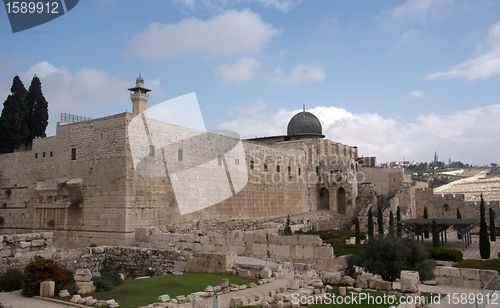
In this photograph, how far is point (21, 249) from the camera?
1367 centimetres

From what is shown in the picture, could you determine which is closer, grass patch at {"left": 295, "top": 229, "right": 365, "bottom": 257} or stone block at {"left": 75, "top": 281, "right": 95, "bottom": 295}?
stone block at {"left": 75, "top": 281, "right": 95, "bottom": 295}

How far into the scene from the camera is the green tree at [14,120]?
2336cm

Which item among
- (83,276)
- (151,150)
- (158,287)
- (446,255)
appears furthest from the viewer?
(151,150)

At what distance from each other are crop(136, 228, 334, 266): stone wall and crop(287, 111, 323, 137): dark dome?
21.9m

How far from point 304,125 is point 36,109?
66.8 ft

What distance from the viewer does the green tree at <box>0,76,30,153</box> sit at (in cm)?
2336

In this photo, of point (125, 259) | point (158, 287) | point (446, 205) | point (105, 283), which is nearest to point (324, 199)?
point (446, 205)

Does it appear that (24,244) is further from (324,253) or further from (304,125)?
(304,125)

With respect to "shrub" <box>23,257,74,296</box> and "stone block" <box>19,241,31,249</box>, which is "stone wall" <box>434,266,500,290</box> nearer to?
"shrub" <box>23,257,74,296</box>

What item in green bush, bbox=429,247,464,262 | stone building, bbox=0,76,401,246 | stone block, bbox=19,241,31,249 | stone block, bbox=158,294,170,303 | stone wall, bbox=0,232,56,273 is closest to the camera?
stone block, bbox=158,294,170,303

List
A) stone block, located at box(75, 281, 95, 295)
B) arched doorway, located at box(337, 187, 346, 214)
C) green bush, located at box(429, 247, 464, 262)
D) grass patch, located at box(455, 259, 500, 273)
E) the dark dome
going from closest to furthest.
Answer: stone block, located at box(75, 281, 95, 295), grass patch, located at box(455, 259, 500, 273), green bush, located at box(429, 247, 464, 262), arched doorway, located at box(337, 187, 346, 214), the dark dome

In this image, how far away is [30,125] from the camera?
81.4 feet

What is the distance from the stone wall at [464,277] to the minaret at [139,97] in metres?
14.0

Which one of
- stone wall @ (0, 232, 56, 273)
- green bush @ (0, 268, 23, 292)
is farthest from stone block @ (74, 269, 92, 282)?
stone wall @ (0, 232, 56, 273)
